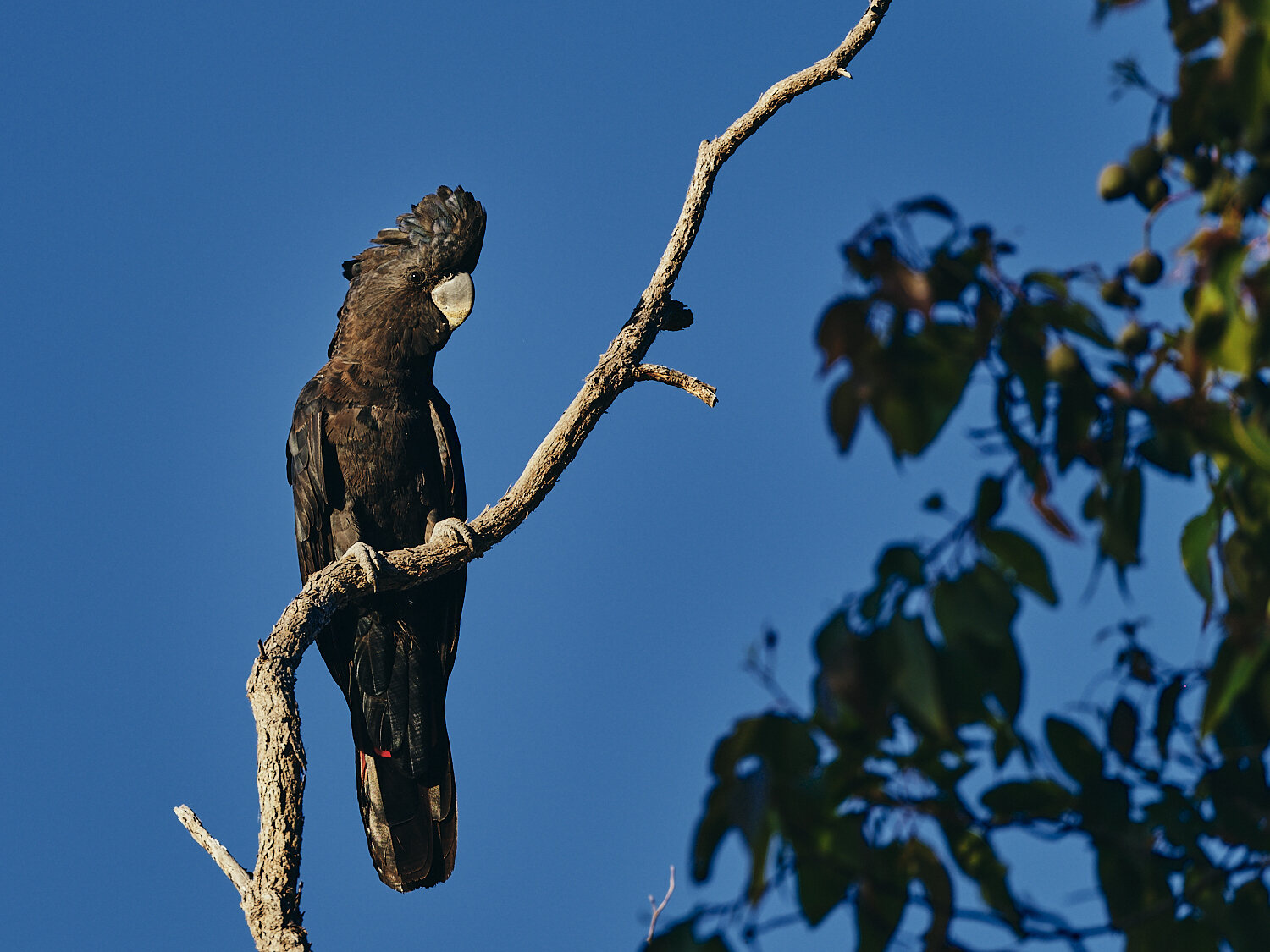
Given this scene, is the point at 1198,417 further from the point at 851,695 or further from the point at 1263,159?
the point at 851,695

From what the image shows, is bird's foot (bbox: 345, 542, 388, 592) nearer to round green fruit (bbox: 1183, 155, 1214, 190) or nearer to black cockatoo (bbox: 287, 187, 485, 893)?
black cockatoo (bbox: 287, 187, 485, 893)

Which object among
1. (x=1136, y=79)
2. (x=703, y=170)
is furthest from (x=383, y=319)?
(x=1136, y=79)

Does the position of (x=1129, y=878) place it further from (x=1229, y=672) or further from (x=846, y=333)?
(x=846, y=333)

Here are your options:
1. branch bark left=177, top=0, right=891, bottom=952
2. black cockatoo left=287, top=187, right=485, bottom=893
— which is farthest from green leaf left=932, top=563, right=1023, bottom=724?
black cockatoo left=287, top=187, right=485, bottom=893

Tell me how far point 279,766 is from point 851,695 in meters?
2.60

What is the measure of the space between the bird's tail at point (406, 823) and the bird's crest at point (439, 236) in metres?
2.16

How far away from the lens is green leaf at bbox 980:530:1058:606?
1.09 metres

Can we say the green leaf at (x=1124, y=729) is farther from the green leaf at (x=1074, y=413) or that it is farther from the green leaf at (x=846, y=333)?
the green leaf at (x=846, y=333)

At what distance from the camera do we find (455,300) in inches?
195

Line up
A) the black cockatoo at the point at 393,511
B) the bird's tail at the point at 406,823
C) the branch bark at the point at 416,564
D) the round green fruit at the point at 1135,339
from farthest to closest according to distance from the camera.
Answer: the black cockatoo at the point at 393,511
the bird's tail at the point at 406,823
the branch bark at the point at 416,564
the round green fruit at the point at 1135,339

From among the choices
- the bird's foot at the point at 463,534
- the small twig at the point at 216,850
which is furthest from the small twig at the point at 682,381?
the small twig at the point at 216,850

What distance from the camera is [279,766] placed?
10.7 ft

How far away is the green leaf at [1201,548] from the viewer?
1.28m

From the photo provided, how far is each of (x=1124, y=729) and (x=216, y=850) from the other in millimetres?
2846
